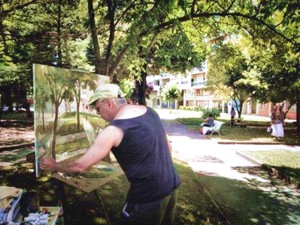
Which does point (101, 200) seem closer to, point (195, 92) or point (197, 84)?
point (197, 84)

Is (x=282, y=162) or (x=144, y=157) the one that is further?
(x=282, y=162)

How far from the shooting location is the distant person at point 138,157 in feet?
8.80

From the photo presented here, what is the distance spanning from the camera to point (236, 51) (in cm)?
1277

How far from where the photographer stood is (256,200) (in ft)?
24.2

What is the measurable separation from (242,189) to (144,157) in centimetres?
615

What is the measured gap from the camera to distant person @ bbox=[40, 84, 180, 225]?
2682 millimetres

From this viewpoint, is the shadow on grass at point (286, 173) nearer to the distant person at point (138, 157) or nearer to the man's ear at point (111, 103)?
the distant person at point (138, 157)

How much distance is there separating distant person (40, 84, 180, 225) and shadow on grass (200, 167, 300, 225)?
370 cm

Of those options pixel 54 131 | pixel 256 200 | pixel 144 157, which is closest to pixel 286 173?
pixel 256 200

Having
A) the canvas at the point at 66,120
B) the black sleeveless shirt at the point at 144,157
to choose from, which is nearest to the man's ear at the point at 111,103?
the black sleeveless shirt at the point at 144,157

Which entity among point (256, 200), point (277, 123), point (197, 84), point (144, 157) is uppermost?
point (197, 84)

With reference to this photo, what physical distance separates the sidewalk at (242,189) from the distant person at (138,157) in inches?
140

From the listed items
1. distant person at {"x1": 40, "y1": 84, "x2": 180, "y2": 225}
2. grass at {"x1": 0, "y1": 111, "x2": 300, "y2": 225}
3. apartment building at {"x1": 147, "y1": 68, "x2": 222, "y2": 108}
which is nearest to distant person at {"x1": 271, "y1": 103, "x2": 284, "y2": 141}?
grass at {"x1": 0, "y1": 111, "x2": 300, "y2": 225}

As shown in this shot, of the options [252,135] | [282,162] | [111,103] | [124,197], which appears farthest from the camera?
[252,135]
